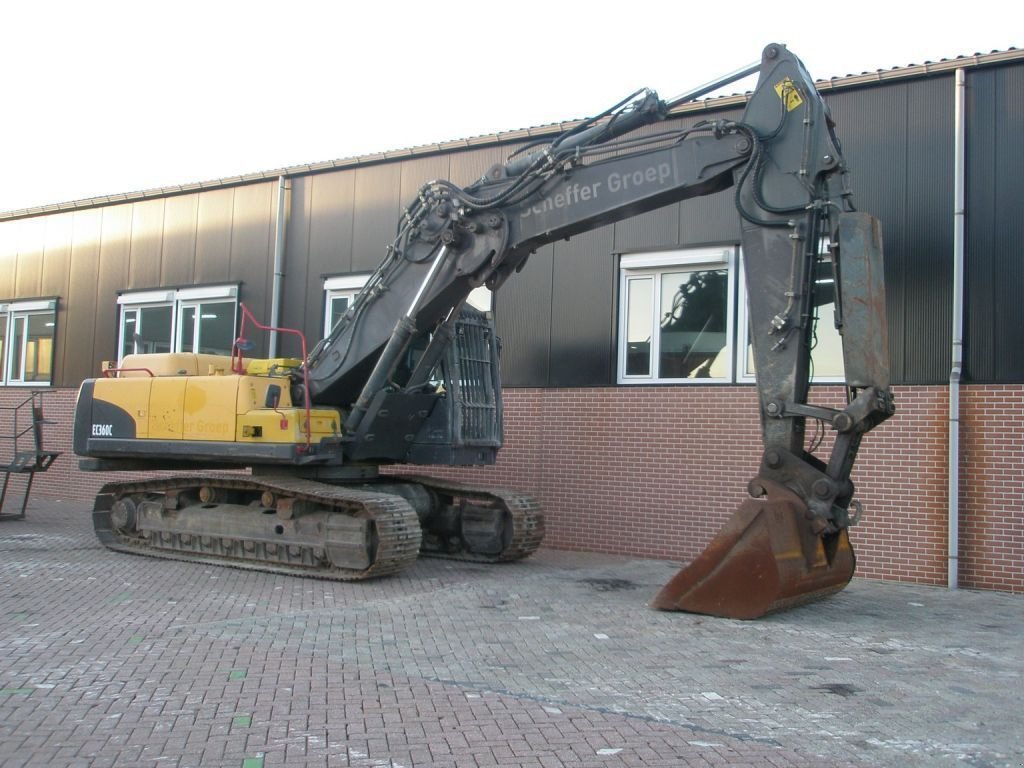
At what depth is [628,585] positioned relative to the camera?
33.7ft

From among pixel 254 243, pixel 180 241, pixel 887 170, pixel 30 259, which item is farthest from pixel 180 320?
pixel 887 170

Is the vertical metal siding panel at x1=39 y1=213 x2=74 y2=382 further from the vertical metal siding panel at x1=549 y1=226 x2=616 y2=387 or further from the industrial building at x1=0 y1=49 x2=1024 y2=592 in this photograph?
the vertical metal siding panel at x1=549 y1=226 x2=616 y2=387

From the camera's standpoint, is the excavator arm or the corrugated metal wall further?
the corrugated metal wall

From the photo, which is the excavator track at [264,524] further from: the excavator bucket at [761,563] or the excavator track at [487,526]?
the excavator bucket at [761,563]

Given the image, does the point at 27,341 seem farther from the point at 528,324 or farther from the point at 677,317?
the point at 677,317

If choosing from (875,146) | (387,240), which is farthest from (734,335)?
(387,240)

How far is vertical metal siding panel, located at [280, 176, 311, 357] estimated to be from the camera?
16.2 m

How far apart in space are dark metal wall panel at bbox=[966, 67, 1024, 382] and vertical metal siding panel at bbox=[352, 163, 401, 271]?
317 inches

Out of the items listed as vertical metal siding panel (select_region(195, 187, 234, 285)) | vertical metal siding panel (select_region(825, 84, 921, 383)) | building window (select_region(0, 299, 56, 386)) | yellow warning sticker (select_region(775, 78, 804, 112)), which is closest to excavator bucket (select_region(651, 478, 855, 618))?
yellow warning sticker (select_region(775, 78, 804, 112))

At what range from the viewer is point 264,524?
1081cm

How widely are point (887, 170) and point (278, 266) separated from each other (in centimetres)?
944

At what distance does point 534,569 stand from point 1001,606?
4.72 meters

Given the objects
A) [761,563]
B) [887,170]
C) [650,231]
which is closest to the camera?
[761,563]

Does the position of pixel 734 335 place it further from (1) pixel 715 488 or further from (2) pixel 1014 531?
(2) pixel 1014 531
